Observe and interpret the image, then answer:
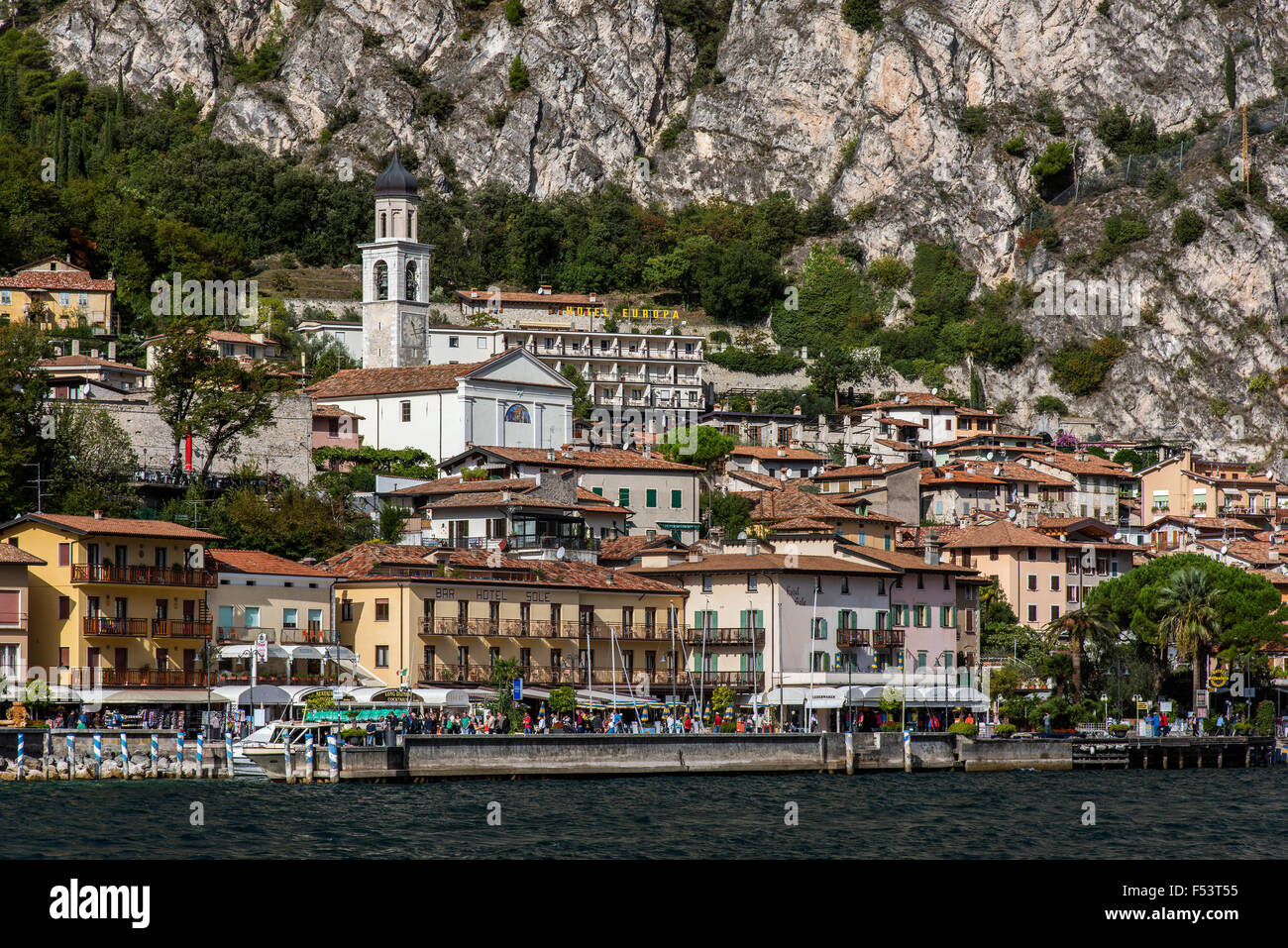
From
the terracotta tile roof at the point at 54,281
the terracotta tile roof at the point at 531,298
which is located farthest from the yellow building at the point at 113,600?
the terracotta tile roof at the point at 531,298

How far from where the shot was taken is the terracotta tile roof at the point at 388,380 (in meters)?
96.3

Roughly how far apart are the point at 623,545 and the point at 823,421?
43.2 meters

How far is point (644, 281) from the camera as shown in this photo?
14488 cm

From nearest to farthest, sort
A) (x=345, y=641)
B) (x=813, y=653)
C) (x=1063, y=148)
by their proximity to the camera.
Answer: (x=345, y=641)
(x=813, y=653)
(x=1063, y=148)

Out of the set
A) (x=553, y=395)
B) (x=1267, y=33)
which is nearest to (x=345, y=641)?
(x=553, y=395)

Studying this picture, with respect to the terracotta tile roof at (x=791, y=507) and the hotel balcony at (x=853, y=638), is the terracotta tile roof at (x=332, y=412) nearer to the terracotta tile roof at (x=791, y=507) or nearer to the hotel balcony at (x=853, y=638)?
the terracotta tile roof at (x=791, y=507)

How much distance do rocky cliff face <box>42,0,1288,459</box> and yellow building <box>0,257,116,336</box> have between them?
137 feet

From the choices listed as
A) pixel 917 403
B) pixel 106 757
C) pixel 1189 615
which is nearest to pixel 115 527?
pixel 106 757

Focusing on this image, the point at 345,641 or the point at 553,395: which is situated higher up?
the point at 553,395

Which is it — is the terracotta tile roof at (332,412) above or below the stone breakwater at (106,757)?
above

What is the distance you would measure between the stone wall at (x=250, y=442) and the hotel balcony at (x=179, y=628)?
81.8ft

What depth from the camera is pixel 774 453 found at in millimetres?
108812
